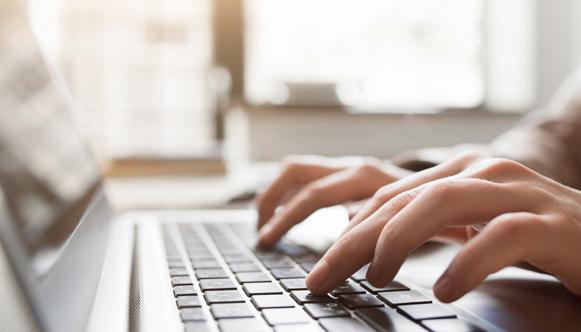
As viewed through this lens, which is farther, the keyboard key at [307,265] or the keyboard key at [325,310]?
the keyboard key at [307,265]

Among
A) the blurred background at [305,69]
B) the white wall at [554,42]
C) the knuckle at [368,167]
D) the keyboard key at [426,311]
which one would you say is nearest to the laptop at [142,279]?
the keyboard key at [426,311]

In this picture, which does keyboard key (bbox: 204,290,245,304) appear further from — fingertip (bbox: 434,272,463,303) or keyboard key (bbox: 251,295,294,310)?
fingertip (bbox: 434,272,463,303)

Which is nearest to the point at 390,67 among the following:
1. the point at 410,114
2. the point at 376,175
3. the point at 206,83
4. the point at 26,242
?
the point at 410,114

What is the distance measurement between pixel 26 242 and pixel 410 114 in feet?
8.16

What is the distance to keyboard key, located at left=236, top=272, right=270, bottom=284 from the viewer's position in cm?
41

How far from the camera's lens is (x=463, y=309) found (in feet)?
1.14

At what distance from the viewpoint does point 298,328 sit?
0.30 meters

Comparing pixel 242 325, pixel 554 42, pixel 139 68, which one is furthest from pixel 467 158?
pixel 554 42

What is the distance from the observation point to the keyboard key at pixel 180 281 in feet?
1.29

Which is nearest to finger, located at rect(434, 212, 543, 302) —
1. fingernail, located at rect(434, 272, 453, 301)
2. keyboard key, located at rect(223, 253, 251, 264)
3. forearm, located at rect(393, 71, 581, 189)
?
fingernail, located at rect(434, 272, 453, 301)

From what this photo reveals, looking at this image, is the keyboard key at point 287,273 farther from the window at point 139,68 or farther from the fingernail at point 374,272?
the window at point 139,68

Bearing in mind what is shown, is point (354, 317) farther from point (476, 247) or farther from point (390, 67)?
point (390, 67)

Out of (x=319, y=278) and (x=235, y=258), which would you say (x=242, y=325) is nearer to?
(x=319, y=278)

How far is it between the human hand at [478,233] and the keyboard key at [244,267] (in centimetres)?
9
